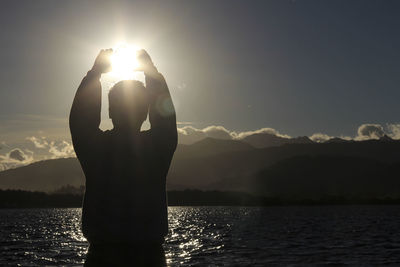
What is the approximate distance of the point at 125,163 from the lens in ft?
30.6

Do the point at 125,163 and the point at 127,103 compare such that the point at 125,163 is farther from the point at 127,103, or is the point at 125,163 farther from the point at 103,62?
the point at 103,62

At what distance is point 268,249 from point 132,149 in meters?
34.4

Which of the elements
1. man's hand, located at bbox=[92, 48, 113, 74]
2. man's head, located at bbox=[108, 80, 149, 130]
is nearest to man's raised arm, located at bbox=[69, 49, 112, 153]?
man's hand, located at bbox=[92, 48, 113, 74]

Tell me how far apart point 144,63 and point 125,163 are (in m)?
2.04

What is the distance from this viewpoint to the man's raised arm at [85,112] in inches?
356

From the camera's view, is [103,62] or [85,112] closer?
[85,112]

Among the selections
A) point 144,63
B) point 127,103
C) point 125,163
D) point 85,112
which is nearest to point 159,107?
point 127,103

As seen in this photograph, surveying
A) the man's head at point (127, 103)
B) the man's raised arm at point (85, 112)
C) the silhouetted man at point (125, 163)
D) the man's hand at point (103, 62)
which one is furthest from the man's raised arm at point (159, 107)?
the man's raised arm at point (85, 112)

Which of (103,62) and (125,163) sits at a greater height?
(103,62)

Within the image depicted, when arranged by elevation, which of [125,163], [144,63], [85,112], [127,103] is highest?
[144,63]

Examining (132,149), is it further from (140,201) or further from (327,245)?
(327,245)

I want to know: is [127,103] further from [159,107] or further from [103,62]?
[103,62]

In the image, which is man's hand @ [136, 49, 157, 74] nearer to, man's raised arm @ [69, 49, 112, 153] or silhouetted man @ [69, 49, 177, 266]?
silhouetted man @ [69, 49, 177, 266]

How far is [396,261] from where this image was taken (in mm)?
33000
